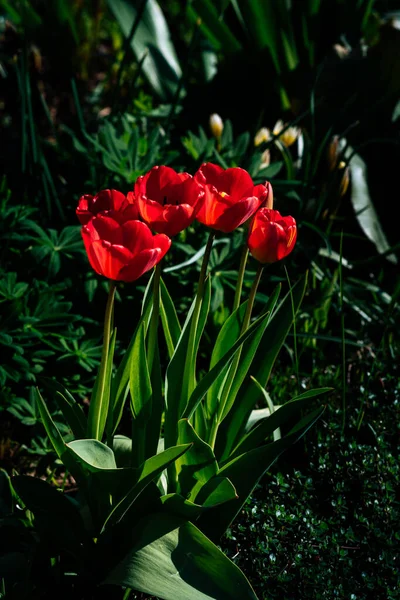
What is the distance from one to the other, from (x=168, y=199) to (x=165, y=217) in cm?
8

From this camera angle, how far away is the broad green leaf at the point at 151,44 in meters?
3.13

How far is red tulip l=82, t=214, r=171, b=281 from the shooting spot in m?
1.06

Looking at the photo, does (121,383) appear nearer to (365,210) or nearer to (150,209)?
(150,209)

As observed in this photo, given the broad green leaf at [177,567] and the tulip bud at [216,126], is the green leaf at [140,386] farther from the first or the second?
the tulip bud at [216,126]

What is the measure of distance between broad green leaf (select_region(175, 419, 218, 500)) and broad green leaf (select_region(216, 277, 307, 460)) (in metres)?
0.10

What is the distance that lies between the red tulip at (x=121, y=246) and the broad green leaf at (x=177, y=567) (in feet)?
1.69

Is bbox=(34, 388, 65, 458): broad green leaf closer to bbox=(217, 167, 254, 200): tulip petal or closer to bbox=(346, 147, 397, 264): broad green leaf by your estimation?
bbox=(217, 167, 254, 200): tulip petal

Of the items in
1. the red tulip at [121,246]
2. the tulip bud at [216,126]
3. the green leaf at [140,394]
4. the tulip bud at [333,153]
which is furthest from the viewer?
the tulip bud at [216,126]

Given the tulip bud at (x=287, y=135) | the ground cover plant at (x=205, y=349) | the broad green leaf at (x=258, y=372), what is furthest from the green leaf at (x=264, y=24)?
the broad green leaf at (x=258, y=372)

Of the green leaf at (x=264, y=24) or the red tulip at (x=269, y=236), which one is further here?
the green leaf at (x=264, y=24)

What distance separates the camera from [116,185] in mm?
2156

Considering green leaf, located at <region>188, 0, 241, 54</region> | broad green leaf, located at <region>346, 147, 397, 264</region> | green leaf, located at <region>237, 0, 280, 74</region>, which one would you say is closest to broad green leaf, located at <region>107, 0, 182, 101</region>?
green leaf, located at <region>188, 0, 241, 54</region>

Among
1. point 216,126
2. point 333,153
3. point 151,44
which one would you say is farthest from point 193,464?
point 151,44

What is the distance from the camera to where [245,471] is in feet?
4.33
